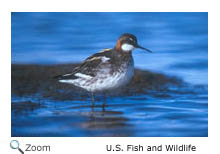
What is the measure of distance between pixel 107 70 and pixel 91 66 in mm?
431

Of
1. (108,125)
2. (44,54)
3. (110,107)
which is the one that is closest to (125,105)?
(110,107)

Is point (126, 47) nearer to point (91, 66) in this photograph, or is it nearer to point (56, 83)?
point (91, 66)

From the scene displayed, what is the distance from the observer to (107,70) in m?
10.8

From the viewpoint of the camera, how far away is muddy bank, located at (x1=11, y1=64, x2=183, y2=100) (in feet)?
39.0

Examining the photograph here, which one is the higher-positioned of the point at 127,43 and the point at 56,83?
the point at 127,43

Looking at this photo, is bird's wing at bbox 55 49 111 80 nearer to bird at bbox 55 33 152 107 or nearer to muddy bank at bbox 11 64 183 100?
bird at bbox 55 33 152 107

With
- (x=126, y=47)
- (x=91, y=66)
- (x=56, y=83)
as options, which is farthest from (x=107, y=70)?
(x=56, y=83)

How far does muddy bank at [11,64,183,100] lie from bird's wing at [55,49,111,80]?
27.5 inches

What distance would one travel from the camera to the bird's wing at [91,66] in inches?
429

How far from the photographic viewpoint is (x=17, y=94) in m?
11.7

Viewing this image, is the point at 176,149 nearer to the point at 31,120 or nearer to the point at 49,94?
the point at 31,120

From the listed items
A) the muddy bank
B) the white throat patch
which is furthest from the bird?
the muddy bank

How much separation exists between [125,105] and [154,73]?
110 inches

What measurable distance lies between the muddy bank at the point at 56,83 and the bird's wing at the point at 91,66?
699 mm
